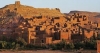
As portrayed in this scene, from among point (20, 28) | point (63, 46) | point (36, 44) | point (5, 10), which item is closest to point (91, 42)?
point (63, 46)

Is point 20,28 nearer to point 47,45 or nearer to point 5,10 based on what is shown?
point 47,45

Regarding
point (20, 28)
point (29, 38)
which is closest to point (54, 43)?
point (29, 38)

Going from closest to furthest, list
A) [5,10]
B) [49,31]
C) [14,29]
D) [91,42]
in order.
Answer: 1. [91,42]
2. [49,31]
3. [14,29]
4. [5,10]

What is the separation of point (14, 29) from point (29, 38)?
3.54m

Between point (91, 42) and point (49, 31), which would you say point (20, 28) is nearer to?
point (49, 31)

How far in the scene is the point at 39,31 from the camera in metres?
29.6

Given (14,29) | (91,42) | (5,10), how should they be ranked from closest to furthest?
(91,42), (14,29), (5,10)

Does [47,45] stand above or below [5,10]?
below

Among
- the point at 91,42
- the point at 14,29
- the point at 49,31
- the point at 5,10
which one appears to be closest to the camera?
the point at 91,42

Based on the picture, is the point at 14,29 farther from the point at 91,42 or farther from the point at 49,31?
the point at 91,42

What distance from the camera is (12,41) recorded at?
3033 centimetres

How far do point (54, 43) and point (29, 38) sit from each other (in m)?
2.37

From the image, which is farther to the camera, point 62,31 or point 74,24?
point 74,24

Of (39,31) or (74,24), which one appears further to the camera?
(74,24)
